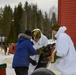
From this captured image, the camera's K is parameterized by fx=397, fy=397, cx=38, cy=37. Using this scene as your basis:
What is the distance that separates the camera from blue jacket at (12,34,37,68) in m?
8.17

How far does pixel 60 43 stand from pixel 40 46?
204 cm

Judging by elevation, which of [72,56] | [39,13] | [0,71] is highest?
Answer: [72,56]

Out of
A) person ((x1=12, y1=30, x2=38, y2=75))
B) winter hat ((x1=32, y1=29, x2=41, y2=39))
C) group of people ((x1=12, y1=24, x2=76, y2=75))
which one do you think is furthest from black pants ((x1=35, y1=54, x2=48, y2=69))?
person ((x1=12, y1=30, x2=38, y2=75))

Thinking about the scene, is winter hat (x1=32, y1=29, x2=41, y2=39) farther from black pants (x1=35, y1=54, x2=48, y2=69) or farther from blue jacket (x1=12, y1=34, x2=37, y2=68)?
blue jacket (x1=12, y1=34, x2=37, y2=68)

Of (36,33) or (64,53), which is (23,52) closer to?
(36,33)

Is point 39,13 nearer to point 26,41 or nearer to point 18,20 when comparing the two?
point 18,20

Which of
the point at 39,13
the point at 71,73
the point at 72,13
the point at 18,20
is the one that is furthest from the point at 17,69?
the point at 39,13

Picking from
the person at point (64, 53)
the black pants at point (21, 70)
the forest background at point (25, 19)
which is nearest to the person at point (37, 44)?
the black pants at point (21, 70)

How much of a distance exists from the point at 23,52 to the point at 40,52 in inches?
40.1

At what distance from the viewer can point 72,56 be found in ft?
24.9

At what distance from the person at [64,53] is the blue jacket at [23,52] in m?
0.68

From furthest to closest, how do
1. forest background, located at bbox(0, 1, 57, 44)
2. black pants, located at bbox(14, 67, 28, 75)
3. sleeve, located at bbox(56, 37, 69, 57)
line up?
forest background, located at bbox(0, 1, 57, 44)
black pants, located at bbox(14, 67, 28, 75)
sleeve, located at bbox(56, 37, 69, 57)

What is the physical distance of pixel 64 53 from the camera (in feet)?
24.3

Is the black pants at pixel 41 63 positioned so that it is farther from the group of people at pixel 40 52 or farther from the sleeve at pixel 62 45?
the sleeve at pixel 62 45
